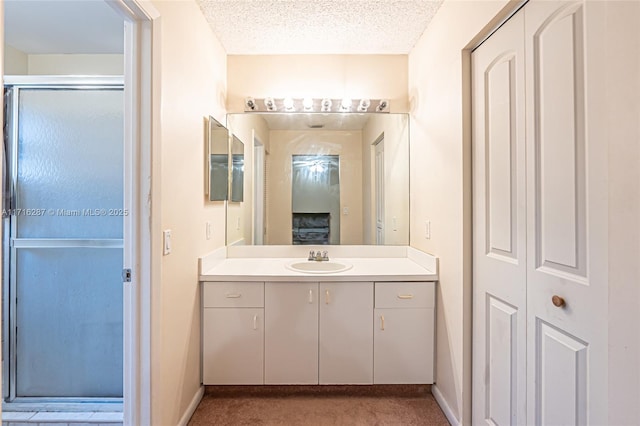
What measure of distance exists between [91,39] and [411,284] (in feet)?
8.86

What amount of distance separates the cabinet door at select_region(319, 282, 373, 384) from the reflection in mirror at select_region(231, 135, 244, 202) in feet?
3.32

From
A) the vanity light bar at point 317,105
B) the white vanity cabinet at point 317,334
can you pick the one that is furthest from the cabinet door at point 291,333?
the vanity light bar at point 317,105

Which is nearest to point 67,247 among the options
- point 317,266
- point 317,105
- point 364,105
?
point 317,266

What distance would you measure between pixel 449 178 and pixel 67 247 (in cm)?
227

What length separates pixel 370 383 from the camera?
6.47 feet

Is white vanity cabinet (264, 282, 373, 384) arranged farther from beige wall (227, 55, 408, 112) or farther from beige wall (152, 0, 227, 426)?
beige wall (227, 55, 408, 112)

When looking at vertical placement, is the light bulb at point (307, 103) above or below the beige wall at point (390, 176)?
above

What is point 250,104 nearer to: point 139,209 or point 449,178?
point 139,209

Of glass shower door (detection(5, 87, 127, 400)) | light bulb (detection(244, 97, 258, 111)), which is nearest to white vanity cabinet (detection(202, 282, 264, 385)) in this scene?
glass shower door (detection(5, 87, 127, 400))

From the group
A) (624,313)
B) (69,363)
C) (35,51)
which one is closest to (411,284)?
→ (624,313)

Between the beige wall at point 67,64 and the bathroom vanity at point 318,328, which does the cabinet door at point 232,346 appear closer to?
the bathroom vanity at point 318,328

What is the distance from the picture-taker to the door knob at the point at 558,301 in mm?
1056

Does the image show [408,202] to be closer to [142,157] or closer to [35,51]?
[142,157]

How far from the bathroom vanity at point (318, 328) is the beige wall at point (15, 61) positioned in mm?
1978
